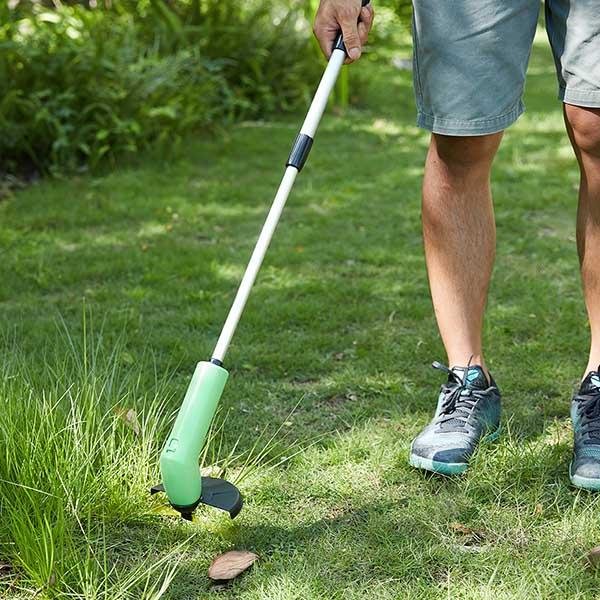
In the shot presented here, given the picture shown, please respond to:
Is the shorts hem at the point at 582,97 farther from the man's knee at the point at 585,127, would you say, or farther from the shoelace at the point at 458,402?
the shoelace at the point at 458,402

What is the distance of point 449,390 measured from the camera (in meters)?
2.77

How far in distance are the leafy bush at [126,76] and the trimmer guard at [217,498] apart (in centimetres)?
364

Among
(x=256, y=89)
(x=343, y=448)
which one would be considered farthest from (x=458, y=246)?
(x=256, y=89)

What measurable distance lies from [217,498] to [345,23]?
112 cm

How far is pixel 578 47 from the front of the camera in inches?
98.3

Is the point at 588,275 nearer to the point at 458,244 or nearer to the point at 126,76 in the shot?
the point at 458,244

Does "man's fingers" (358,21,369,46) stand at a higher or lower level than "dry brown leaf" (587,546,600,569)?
higher

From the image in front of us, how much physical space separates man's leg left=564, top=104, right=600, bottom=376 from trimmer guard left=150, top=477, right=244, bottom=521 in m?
1.03

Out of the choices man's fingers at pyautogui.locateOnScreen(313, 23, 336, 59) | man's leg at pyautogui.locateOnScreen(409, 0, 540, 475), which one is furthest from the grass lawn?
man's fingers at pyautogui.locateOnScreen(313, 23, 336, 59)

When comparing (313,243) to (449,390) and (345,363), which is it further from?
(449,390)

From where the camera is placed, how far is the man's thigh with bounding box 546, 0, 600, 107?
96.8 inches

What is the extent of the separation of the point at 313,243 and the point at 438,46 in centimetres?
222

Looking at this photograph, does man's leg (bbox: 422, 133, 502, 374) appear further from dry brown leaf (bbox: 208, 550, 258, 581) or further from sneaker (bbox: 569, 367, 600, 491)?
dry brown leaf (bbox: 208, 550, 258, 581)

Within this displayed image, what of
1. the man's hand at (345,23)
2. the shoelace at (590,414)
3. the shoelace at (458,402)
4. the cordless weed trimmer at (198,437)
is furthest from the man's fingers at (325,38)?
the shoelace at (590,414)
